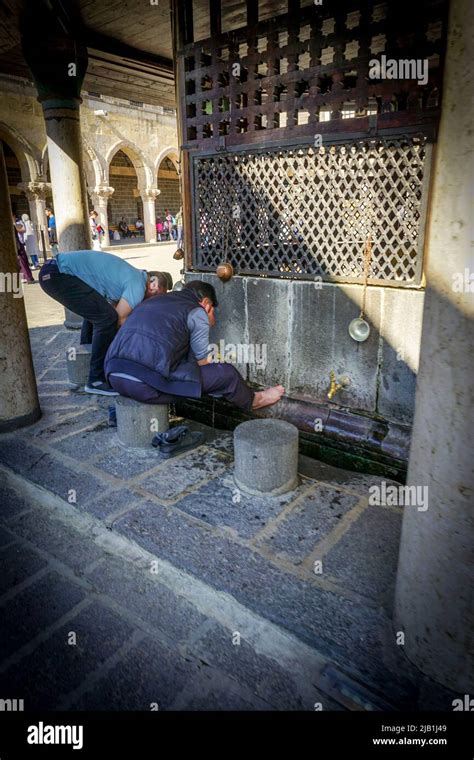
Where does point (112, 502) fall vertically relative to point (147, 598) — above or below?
above

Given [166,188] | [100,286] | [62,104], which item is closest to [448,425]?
[100,286]

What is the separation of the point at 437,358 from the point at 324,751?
1544 millimetres

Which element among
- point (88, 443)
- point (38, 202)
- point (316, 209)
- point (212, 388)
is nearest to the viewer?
point (316, 209)

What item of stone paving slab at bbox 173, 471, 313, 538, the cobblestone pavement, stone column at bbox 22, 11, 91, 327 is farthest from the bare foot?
stone column at bbox 22, 11, 91, 327

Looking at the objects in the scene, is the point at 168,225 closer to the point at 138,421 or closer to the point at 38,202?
the point at 38,202

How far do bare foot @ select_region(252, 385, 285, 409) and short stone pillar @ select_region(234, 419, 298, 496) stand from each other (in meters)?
0.80

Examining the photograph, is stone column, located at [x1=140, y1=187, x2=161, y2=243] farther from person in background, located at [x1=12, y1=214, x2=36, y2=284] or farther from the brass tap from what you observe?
the brass tap

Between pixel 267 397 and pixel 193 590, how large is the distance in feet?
6.43

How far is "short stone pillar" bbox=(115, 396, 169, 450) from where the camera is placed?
3.89 meters

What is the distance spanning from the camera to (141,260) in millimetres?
18672

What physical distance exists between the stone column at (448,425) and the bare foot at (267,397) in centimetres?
222

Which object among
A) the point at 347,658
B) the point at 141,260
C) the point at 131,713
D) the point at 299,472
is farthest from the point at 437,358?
the point at 141,260

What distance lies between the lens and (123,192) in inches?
1188

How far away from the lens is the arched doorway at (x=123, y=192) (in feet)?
94.4
